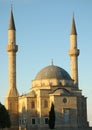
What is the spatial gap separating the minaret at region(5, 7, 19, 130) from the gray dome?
15.7 ft

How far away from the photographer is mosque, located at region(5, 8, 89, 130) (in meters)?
68.6

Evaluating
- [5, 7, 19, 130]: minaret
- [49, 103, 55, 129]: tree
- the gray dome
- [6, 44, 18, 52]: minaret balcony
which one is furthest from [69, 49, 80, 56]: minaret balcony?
[49, 103, 55, 129]: tree

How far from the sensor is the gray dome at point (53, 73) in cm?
7406

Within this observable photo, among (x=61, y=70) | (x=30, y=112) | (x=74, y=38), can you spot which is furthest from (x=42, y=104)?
Answer: (x=74, y=38)

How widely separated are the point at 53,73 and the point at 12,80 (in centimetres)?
691

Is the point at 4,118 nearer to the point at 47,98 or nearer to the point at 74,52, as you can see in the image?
the point at 47,98

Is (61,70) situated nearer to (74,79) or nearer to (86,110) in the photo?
(74,79)

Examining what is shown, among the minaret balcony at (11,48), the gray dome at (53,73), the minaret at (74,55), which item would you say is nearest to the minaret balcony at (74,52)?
the minaret at (74,55)

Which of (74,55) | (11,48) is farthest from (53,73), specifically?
(11,48)

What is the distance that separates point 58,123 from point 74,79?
35.1 feet

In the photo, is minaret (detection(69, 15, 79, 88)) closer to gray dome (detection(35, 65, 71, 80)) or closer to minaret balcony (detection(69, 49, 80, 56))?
minaret balcony (detection(69, 49, 80, 56))

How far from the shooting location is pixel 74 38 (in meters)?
76.1

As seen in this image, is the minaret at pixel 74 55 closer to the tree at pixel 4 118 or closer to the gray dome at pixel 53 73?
the gray dome at pixel 53 73

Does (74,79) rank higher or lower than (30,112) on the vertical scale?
higher
